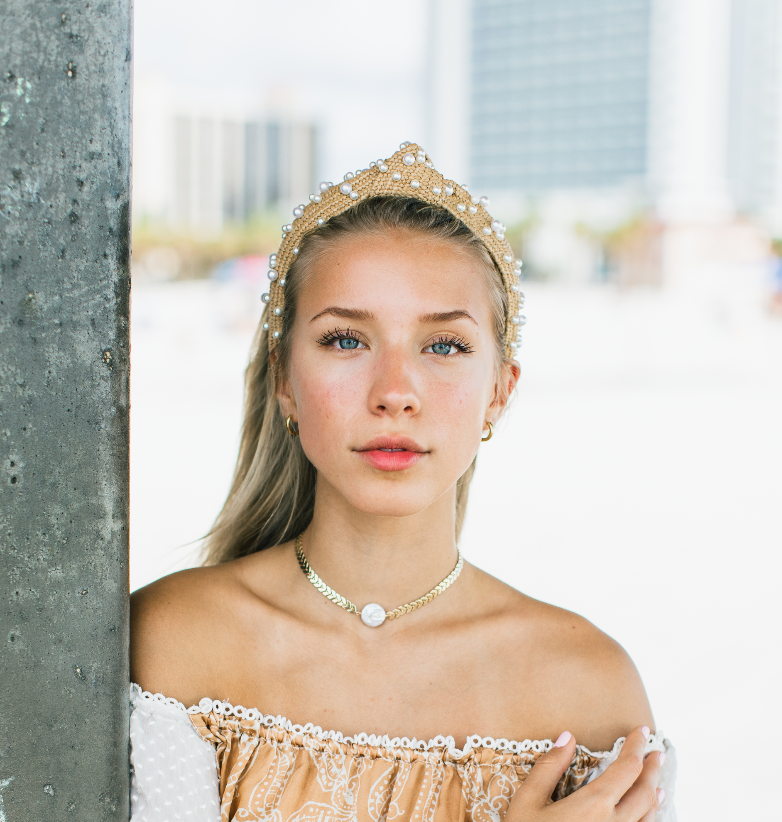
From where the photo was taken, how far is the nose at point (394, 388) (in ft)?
5.64

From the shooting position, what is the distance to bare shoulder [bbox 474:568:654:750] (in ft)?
6.13

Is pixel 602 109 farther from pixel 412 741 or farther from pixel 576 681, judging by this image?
pixel 412 741

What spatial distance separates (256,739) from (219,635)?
21cm

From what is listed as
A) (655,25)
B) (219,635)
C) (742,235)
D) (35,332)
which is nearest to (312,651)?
(219,635)

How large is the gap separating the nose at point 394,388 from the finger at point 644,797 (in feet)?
2.48

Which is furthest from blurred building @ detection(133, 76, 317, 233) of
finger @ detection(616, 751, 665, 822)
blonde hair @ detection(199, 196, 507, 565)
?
finger @ detection(616, 751, 665, 822)

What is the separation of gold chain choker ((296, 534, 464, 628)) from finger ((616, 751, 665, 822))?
51cm

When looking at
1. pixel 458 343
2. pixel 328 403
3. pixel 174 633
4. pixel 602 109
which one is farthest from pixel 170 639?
pixel 602 109

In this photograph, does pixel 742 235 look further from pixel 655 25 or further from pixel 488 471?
pixel 655 25

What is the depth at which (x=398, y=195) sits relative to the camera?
76.2 inches

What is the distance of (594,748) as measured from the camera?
1855mm

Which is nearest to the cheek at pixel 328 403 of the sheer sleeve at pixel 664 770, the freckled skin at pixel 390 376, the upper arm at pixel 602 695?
the freckled skin at pixel 390 376

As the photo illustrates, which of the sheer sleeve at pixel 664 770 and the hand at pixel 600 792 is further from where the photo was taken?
the sheer sleeve at pixel 664 770

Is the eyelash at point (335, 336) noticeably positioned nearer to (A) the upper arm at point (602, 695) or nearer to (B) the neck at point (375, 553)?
(B) the neck at point (375, 553)
